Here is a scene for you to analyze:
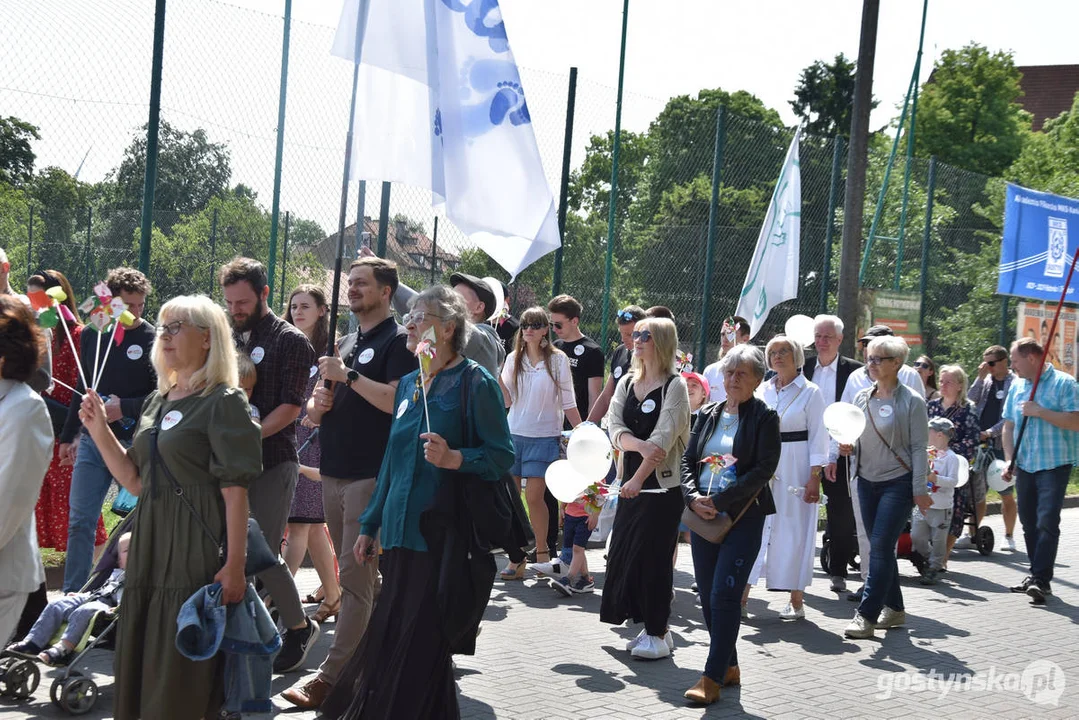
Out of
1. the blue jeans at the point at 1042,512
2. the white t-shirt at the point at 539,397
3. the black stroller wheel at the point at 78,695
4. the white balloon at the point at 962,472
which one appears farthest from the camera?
the white balloon at the point at 962,472

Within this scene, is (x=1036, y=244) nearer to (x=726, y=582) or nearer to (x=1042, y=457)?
(x=1042, y=457)

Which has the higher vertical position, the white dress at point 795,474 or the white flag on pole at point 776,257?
the white flag on pole at point 776,257

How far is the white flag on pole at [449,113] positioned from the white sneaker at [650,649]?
2.28 m

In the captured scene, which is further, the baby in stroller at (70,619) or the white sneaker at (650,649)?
the white sneaker at (650,649)

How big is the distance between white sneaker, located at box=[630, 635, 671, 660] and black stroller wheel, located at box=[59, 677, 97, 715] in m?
3.05

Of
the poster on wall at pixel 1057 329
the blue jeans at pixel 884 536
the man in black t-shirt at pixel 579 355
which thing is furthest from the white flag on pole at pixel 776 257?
the poster on wall at pixel 1057 329

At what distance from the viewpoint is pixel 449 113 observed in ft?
22.1

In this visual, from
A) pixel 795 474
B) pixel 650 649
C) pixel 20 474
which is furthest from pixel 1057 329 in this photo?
pixel 20 474

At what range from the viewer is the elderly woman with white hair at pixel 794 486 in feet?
28.4

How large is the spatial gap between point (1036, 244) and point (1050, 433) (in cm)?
1015

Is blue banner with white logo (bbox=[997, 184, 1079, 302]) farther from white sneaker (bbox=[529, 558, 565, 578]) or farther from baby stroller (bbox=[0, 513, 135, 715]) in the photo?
baby stroller (bbox=[0, 513, 135, 715])

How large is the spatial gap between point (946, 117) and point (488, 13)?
45080 millimetres

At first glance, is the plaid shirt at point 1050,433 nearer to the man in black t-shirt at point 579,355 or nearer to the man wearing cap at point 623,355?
the man wearing cap at point 623,355

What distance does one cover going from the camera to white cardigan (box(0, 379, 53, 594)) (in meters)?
4.24
